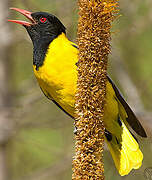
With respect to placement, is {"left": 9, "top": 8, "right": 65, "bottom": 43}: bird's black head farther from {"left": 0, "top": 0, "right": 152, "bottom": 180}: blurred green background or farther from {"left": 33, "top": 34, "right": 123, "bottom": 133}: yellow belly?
{"left": 0, "top": 0, "right": 152, "bottom": 180}: blurred green background

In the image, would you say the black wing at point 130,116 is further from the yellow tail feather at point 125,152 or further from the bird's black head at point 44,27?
the bird's black head at point 44,27

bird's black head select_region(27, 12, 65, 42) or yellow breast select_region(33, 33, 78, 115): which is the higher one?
bird's black head select_region(27, 12, 65, 42)

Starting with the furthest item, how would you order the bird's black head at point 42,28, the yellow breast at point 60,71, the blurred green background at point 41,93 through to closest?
the blurred green background at point 41,93, the bird's black head at point 42,28, the yellow breast at point 60,71

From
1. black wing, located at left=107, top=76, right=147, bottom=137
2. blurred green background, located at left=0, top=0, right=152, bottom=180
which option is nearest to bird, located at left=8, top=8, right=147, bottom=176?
black wing, located at left=107, top=76, right=147, bottom=137

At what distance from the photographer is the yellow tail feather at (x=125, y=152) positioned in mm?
3180

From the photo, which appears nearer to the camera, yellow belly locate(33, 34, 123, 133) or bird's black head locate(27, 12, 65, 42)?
yellow belly locate(33, 34, 123, 133)

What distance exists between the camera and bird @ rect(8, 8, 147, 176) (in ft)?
9.80

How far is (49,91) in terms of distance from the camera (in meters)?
3.19

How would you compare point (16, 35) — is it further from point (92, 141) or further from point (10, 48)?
point (92, 141)

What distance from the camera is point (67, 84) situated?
2992mm

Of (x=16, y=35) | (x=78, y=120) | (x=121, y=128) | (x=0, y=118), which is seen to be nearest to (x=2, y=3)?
(x=16, y=35)

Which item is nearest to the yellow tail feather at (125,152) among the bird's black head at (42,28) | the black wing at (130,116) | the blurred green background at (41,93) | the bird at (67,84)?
the bird at (67,84)

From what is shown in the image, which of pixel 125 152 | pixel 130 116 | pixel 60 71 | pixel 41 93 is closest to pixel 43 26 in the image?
pixel 60 71

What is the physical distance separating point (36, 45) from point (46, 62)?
240 millimetres
